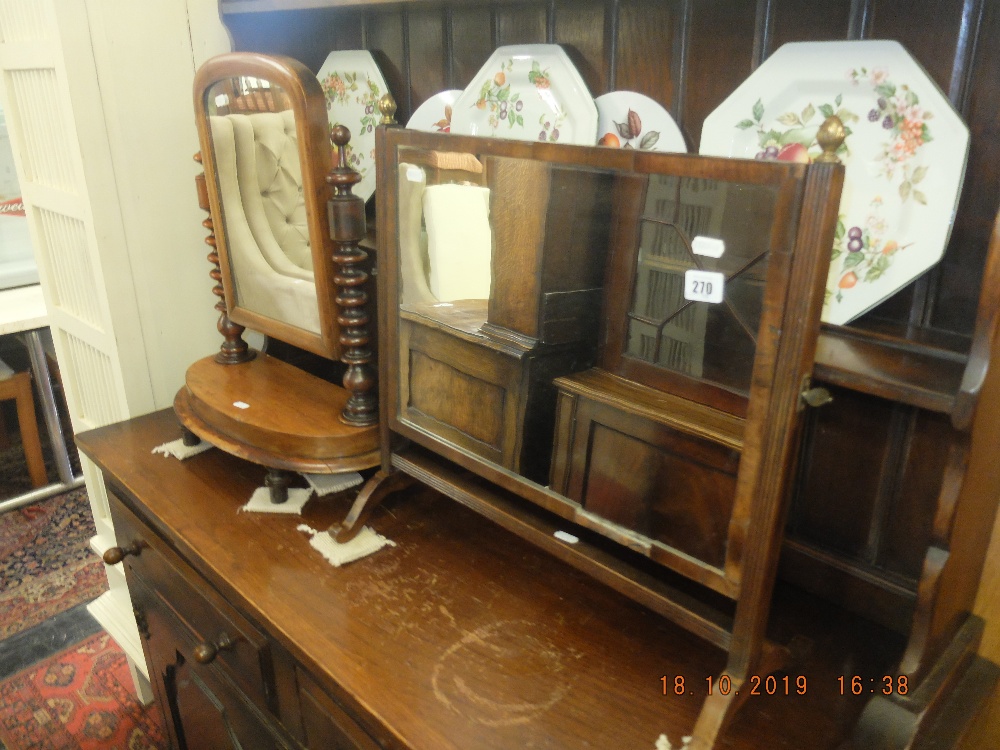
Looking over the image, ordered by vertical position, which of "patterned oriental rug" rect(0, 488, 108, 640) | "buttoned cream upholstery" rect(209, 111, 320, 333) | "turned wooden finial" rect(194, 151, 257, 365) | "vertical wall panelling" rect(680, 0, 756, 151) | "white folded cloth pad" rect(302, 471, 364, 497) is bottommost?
"patterned oriental rug" rect(0, 488, 108, 640)

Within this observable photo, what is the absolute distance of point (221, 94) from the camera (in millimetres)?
1113

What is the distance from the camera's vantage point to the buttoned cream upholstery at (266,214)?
1.08m

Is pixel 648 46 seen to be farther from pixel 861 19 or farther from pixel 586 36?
pixel 861 19

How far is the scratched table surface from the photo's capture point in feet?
2.39

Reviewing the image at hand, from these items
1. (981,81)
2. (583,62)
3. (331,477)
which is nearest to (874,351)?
(981,81)

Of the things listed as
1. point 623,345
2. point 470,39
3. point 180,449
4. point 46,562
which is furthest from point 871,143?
point 46,562

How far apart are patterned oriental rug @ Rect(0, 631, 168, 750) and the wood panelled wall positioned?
1567mm

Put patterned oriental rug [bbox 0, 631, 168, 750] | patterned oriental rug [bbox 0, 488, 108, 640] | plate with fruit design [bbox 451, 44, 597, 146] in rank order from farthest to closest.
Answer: patterned oriental rug [bbox 0, 488, 108, 640] < patterned oriental rug [bbox 0, 631, 168, 750] < plate with fruit design [bbox 451, 44, 597, 146]

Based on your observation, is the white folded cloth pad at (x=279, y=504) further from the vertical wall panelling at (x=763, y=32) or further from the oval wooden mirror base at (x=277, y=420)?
the vertical wall panelling at (x=763, y=32)

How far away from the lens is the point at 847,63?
72 cm

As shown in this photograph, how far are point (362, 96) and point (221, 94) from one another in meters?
0.22

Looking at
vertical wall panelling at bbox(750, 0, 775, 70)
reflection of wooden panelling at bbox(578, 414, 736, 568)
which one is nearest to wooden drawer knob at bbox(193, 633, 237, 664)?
reflection of wooden panelling at bbox(578, 414, 736, 568)

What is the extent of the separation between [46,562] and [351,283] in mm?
1856

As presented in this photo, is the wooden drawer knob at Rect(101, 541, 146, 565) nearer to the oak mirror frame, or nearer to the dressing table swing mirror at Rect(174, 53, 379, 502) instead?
the dressing table swing mirror at Rect(174, 53, 379, 502)
